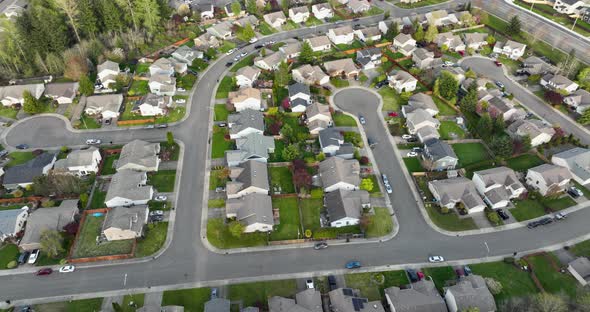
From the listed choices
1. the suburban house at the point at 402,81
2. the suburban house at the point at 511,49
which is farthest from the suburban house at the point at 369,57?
the suburban house at the point at 511,49

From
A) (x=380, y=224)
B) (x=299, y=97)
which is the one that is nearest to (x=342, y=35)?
(x=299, y=97)

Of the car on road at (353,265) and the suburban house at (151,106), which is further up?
the suburban house at (151,106)

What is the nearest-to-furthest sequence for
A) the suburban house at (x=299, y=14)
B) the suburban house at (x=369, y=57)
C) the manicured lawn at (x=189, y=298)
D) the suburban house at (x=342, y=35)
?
the manicured lawn at (x=189, y=298)
the suburban house at (x=369, y=57)
the suburban house at (x=342, y=35)
the suburban house at (x=299, y=14)

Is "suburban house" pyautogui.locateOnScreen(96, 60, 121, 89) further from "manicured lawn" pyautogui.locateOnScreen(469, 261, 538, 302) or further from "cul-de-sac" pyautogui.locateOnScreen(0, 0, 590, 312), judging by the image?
"manicured lawn" pyautogui.locateOnScreen(469, 261, 538, 302)

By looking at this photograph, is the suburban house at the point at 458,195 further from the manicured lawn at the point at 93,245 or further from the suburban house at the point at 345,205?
the manicured lawn at the point at 93,245

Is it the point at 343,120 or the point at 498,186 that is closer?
the point at 498,186

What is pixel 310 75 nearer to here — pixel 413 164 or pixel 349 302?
pixel 413 164

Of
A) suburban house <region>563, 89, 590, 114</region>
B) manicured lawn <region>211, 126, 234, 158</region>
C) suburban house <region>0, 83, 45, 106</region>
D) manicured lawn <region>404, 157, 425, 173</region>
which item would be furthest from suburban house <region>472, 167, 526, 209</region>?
suburban house <region>0, 83, 45, 106</region>
